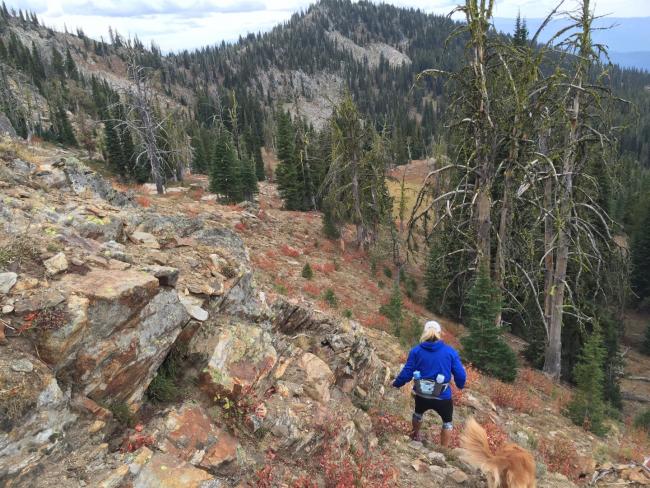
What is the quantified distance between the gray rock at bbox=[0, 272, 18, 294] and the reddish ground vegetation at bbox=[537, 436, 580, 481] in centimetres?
854

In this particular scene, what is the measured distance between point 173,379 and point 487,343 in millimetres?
9951

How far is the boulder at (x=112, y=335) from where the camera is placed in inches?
165

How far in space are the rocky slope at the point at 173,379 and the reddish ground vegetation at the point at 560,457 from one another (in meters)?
0.04

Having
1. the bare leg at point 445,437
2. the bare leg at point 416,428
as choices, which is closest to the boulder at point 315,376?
the bare leg at point 416,428

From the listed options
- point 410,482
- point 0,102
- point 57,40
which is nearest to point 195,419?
point 410,482

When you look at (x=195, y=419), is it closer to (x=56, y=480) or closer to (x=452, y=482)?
(x=56, y=480)

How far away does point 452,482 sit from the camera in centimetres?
543

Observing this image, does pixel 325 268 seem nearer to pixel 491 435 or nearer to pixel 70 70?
pixel 491 435

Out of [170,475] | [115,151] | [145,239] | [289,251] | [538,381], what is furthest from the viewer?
[115,151]

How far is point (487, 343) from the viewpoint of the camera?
487 inches

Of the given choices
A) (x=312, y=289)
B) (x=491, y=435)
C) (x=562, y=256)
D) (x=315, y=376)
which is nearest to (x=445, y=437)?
(x=491, y=435)

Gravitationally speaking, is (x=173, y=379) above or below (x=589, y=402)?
above

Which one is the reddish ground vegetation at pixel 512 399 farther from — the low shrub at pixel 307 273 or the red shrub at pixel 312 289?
the low shrub at pixel 307 273

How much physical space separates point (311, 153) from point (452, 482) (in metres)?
42.7
